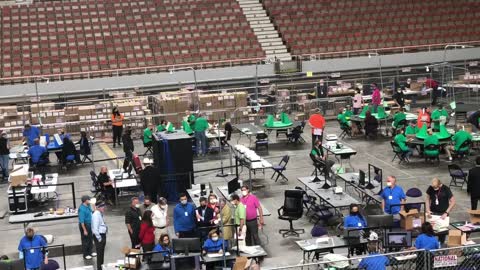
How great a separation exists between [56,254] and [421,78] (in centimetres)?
2264

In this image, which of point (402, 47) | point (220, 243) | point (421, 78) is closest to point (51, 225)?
point (220, 243)

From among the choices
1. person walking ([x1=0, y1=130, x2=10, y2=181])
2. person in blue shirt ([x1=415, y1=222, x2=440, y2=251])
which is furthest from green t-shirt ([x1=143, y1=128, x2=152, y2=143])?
person in blue shirt ([x1=415, y1=222, x2=440, y2=251])

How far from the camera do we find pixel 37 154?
2298cm

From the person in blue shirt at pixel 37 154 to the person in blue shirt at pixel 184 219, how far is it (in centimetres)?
865

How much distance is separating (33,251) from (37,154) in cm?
934

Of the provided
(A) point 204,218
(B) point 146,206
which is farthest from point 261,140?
(A) point 204,218

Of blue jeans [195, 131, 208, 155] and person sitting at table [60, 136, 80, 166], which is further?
blue jeans [195, 131, 208, 155]

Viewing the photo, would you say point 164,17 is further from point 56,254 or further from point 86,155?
point 56,254

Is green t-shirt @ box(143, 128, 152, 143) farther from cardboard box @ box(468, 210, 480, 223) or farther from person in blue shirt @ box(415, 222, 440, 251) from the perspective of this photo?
person in blue shirt @ box(415, 222, 440, 251)

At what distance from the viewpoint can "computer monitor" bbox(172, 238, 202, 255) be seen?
13733 millimetres

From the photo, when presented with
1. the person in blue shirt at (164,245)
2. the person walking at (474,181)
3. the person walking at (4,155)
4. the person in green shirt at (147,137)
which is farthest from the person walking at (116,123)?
the person walking at (474,181)

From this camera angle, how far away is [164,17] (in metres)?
40.3

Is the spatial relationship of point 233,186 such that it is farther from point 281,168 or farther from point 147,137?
point 147,137

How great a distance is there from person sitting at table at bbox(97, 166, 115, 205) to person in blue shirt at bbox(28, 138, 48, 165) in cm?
367
